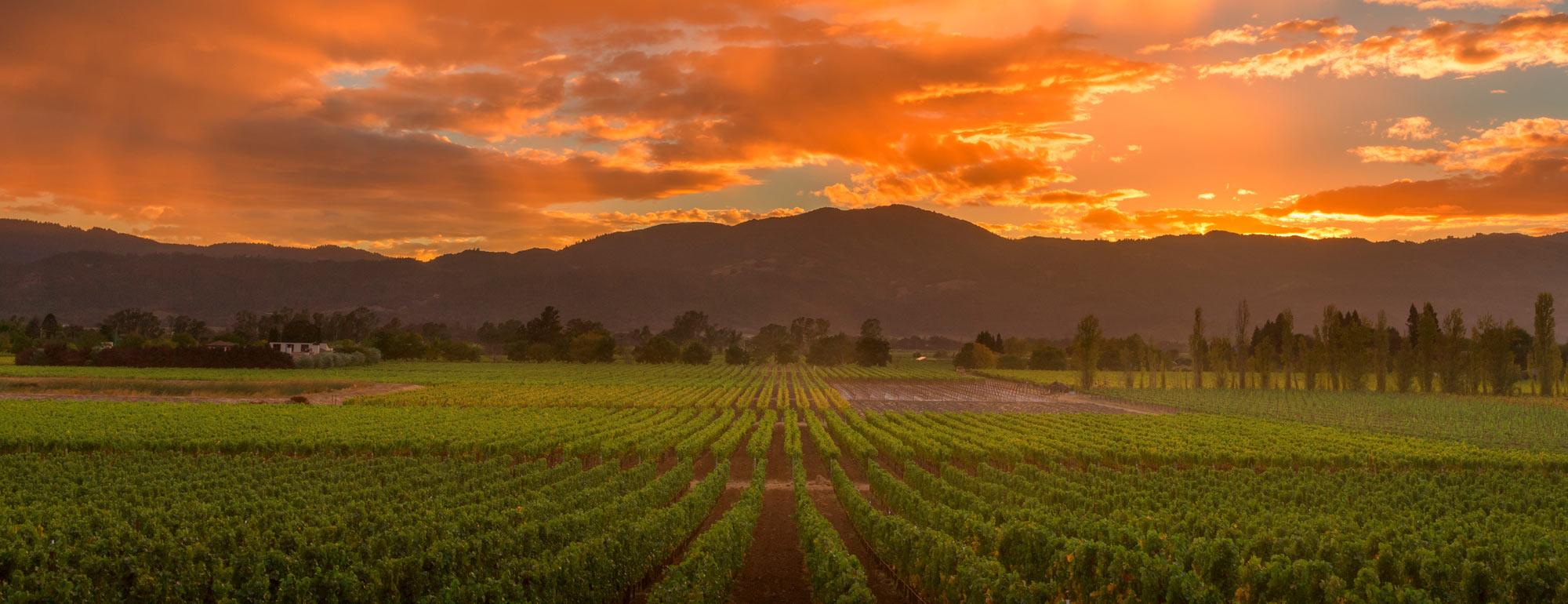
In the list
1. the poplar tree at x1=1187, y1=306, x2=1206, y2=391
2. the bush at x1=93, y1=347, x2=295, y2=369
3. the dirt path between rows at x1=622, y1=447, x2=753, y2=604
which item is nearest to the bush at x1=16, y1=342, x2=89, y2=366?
the bush at x1=93, y1=347, x2=295, y2=369

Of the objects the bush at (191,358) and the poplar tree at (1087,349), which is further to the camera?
the bush at (191,358)

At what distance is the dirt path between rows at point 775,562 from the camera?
21594 millimetres

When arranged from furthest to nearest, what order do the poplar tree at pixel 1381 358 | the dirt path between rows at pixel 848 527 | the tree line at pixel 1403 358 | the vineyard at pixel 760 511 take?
1. the poplar tree at pixel 1381 358
2. the tree line at pixel 1403 358
3. the dirt path between rows at pixel 848 527
4. the vineyard at pixel 760 511

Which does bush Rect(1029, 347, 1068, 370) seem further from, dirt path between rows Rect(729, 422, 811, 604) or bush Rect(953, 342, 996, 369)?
dirt path between rows Rect(729, 422, 811, 604)

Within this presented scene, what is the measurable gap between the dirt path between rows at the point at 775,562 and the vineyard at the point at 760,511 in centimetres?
11

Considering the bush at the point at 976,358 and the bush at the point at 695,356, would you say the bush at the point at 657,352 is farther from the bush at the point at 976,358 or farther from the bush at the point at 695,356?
the bush at the point at 976,358

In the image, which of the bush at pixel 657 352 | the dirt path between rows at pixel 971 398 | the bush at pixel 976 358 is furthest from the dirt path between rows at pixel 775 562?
the bush at pixel 657 352

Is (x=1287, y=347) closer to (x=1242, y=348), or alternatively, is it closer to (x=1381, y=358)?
(x=1242, y=348)

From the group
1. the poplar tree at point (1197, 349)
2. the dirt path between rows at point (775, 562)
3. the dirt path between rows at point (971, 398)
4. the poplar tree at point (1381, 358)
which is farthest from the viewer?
the poplar tree at point (1197, 349)

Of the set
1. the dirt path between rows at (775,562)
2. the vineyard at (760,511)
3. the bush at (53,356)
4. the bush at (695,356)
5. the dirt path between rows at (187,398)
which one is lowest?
the dirt path between rows at (775,562)

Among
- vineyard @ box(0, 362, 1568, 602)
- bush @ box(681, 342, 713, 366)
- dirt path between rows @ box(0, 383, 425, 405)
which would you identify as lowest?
dirt path between rows @ box(0, 383, 425, 405)

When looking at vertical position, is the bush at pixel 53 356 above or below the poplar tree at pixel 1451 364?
below

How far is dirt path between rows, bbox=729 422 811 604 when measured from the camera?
70.8ft

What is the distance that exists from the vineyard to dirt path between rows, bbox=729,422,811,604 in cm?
11
